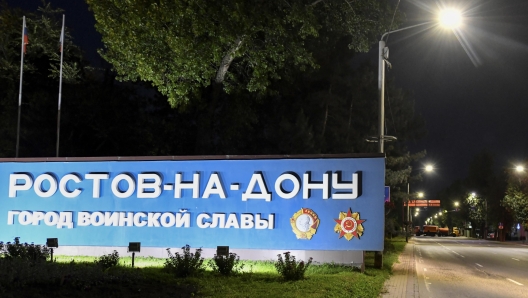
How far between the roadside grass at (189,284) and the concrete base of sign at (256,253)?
1.35 metres

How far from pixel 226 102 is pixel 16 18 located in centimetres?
1681

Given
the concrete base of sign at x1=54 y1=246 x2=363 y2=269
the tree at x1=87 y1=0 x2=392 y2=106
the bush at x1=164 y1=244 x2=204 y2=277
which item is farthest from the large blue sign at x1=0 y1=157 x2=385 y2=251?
the tree at x1=87 y1=0 x2=392 y2=106

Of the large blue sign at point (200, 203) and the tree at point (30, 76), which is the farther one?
the tree at point (30, 76)

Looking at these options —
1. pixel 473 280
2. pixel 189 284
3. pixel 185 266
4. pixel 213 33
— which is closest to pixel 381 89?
pixel 473 280

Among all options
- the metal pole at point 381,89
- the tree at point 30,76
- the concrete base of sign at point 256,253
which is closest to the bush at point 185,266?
the concrete base of sign at point 256,253

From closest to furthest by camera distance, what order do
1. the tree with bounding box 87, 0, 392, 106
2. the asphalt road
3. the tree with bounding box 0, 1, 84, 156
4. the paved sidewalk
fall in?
the paved sidewalk → the asphalt road → the tree with bounding box 87, 0, 392, 106 → the tree with bounding box 0, 1, 84, 156

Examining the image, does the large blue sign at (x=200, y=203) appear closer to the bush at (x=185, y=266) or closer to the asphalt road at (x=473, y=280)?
the asphalt road at (x=473, y=280)

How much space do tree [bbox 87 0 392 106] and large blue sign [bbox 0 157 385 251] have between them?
256 inches

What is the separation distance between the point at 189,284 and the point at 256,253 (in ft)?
21.7

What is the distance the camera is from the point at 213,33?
2486cm

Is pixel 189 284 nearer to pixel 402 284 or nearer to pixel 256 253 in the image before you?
pixel 256 253

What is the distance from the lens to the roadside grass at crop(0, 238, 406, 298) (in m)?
11.3

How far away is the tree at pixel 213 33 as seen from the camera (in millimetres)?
24625

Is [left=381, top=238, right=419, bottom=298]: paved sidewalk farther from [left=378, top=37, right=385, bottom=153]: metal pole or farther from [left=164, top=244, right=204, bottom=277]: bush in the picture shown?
[left=164, top=244, right=204, bottom=277]: bush
